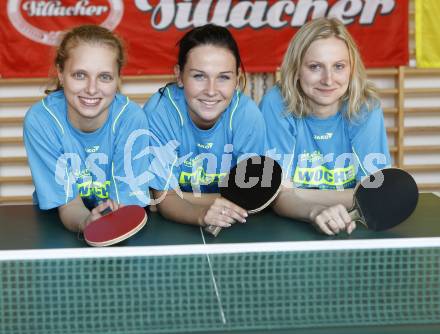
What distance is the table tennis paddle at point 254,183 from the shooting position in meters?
2.19

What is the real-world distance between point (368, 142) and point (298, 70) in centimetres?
43

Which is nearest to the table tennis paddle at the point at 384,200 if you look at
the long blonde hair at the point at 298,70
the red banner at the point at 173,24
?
the long blonde hair at the point at 298,70

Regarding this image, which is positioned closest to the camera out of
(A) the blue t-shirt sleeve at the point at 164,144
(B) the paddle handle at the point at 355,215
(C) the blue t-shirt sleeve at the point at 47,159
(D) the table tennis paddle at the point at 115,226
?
(D) the table tennis paddle at the point at 115,226

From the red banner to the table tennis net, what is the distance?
3.75m

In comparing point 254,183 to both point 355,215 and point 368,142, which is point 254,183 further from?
point 368,142

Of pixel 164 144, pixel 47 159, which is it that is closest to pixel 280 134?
pixel 164 144

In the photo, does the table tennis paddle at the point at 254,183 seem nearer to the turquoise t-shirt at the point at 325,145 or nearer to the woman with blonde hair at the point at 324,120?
the woman with blonde hair at the point at 324,120

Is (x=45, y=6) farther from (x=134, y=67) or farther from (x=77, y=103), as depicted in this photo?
(x=77, y=103)

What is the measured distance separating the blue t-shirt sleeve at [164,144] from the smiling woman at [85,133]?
58 mm

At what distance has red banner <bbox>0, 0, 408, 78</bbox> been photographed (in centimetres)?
533

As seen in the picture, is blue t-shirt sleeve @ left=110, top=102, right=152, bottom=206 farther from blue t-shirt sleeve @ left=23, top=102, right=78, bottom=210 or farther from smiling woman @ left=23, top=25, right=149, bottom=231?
blue t-shirt sleeve @ left=23, top=102, right=78, bottom=210

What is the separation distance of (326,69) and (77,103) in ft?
3.44

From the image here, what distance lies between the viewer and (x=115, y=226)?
6.94 ft

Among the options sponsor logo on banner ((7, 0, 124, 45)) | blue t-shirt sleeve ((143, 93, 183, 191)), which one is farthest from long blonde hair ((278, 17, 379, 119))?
sponsor logo on banner ((7, 0, 124, 45))
